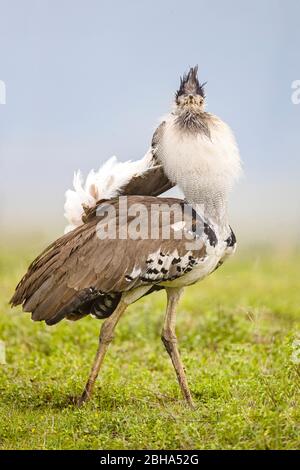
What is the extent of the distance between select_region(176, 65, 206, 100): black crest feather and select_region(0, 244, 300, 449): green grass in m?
1.33

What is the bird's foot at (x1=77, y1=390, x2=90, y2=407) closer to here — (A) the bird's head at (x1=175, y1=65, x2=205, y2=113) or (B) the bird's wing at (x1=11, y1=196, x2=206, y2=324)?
(B) the bird's wing at (x1=11, y1=196, x2=206, y2=324)

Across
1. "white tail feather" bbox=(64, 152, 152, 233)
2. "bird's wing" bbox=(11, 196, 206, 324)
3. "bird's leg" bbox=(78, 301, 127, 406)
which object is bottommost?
"bird's leg" bbox=(78, 301, 127, 406)

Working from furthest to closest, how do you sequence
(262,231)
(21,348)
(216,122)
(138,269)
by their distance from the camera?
1. (262,231)
2. (21,348)
3. (216,122)
4. (138,269)

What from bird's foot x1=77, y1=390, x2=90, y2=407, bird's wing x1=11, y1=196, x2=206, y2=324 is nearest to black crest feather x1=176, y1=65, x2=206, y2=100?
bird's wing x1=11, y1=196, x2=206, y2=324

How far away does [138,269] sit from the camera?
4414 millimetres

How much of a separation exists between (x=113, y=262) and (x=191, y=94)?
1.07 metres

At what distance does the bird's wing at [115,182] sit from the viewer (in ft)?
15.9

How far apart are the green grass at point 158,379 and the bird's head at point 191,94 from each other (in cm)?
125

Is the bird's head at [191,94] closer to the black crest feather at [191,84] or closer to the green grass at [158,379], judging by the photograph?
the black crest feather at [191,84]

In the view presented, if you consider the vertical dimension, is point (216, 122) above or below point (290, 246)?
above

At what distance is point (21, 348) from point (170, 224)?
2.49 m

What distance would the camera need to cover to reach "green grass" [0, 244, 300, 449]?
3945 mm
